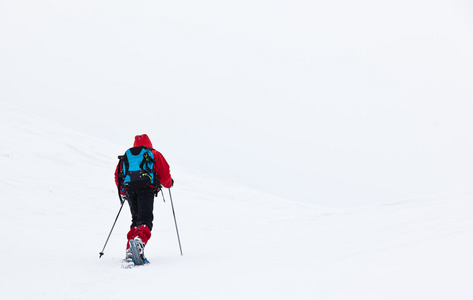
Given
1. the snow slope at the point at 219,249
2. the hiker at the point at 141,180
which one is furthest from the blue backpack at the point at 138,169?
the snow slope at the point at 219,249

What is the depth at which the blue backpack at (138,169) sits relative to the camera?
671 centimetres

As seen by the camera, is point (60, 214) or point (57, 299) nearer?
point (57, 299)

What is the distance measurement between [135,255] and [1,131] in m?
14.2

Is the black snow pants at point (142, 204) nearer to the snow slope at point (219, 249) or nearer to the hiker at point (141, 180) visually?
the hiker at point (141, 180)

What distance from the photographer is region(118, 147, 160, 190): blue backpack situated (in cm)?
671

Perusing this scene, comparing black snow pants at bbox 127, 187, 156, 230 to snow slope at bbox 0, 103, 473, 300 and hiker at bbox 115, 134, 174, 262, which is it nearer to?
hiker at bbox 115, 134, 174, 262

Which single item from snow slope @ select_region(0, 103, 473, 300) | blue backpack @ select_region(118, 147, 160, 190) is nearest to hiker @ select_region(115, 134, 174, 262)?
blue backpack @ select_region(118, 147, 160, 190)

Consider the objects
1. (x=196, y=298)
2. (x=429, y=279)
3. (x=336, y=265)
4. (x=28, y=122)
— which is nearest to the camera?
(x=429, y=279)

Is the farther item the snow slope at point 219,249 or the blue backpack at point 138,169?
the blue backpack at point 138,169

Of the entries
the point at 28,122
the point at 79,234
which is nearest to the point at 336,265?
the point at 79,234

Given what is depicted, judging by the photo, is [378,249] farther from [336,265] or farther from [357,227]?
[357,227]

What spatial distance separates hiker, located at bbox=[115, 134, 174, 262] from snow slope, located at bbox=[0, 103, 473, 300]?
2.08 ft

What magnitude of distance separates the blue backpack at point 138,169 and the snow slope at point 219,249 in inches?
44.0

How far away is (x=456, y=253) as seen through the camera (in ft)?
14.8
